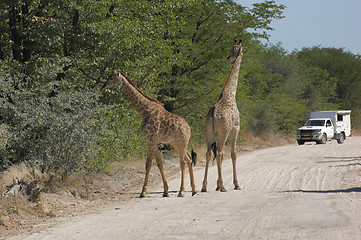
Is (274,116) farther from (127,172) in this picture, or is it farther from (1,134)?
(1,134)

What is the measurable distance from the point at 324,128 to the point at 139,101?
2258 cm

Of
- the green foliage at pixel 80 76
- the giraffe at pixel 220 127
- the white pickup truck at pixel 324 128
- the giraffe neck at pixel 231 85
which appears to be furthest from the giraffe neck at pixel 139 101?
the white pickup truck at pixel 324 128

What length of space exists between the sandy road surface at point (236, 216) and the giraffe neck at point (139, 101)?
2217mm

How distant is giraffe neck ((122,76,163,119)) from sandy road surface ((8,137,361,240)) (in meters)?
2.22

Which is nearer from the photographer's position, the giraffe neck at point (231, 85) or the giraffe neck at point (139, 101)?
the giraffe neck at point (139, 101)

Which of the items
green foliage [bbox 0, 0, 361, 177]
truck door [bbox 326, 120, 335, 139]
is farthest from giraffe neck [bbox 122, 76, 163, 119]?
truck door [bbox 326, 120, 335, 139]

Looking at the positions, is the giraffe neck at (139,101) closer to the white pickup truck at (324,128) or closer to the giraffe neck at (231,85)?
the giraffe neck at (231,85)

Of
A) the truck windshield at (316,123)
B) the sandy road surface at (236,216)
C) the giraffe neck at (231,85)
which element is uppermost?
the giraffe neck at (231,85)

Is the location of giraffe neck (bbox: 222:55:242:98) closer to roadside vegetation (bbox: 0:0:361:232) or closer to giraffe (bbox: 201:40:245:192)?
giraffe (bbox: 201:40:245:192)

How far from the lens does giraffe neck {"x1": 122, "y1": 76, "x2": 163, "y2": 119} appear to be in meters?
12.3

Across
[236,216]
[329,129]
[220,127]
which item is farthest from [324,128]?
[236,216]

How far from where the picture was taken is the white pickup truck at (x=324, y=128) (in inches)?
1240

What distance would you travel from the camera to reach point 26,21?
1375cm

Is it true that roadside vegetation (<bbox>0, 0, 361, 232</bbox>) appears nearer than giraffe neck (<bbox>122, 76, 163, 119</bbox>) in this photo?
Yes
